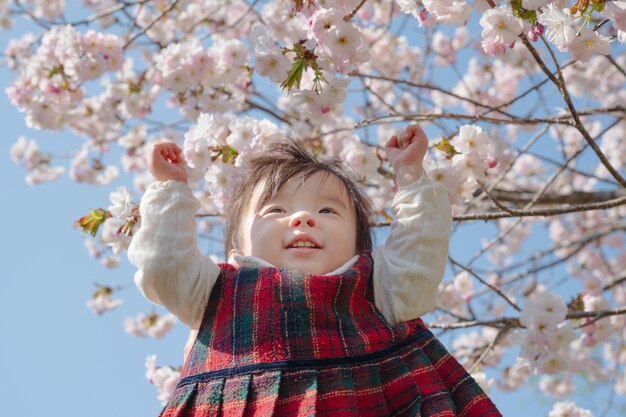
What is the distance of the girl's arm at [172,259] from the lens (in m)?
1.61

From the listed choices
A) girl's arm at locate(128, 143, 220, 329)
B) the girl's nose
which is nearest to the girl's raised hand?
the girl's nose

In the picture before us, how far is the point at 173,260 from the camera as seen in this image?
5.29 ft

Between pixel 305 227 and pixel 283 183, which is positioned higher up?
pixel 283 183

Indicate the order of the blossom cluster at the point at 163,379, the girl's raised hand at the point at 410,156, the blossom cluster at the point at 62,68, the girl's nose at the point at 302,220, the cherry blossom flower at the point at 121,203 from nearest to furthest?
the girl's nose at the point at 302,220
the girl's raised hand at the point at 410,156
the cherry blossom flower at the point at 121,203
the blossom cluster at the point at 163,379
the blossom cluster at the point at 62,68

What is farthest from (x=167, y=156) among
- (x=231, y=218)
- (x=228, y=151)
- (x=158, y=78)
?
(x=158, y=78)

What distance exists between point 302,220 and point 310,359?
1.25 feet

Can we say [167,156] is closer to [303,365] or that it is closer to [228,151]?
[228,151]

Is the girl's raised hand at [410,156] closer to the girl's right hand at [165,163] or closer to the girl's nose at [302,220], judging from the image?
the girl's nose at [302,220]

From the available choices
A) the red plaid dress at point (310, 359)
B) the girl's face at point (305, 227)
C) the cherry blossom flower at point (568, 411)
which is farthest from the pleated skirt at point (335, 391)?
the cherry blossom flower at point (568, 411)

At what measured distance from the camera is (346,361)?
1487 millimetres

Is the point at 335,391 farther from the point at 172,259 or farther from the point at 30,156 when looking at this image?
the point at 30,156

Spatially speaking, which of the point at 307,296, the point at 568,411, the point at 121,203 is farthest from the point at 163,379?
the point at 568,411

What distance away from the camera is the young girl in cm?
145

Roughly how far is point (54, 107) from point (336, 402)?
2.84 meters
